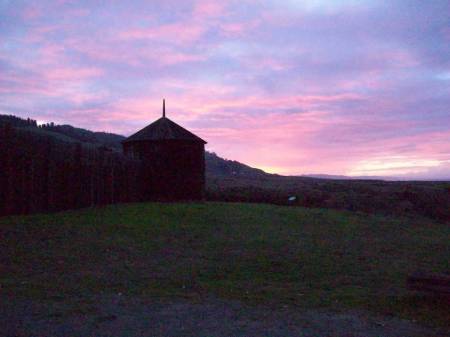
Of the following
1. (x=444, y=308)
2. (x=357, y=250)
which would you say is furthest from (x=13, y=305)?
(x=357, y=250)

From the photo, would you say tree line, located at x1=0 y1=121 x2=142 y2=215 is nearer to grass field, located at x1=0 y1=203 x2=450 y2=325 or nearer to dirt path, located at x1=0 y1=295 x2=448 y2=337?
grass field, located at x1=0 y1=203 x2=450 y2=325

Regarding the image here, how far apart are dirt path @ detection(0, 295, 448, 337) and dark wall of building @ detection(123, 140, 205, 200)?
68.6 feet

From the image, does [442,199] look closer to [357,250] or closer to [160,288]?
[357,250]

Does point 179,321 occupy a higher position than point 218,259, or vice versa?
point 218,259

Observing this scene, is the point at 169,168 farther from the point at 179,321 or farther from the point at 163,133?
the point at 179,321

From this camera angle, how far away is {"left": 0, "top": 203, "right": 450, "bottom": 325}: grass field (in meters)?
9.02

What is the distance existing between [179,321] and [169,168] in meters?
22.6

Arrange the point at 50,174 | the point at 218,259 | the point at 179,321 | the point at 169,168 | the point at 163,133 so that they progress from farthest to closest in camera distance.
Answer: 1. the point at 163,133
2. the point at 169,168
3. the point at 50,174
4. the point at 218,259
5. the point at 179,321

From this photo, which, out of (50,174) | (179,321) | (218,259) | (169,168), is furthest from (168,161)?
(179,321)

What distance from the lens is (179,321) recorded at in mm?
7254

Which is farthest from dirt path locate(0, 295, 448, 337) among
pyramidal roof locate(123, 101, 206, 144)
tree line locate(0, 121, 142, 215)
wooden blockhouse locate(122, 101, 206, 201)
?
pyramidal roof locate(123, 101, 206, 144)

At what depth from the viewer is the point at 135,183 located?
2678cm

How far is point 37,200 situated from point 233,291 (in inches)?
390

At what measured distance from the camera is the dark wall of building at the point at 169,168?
1150 inches
